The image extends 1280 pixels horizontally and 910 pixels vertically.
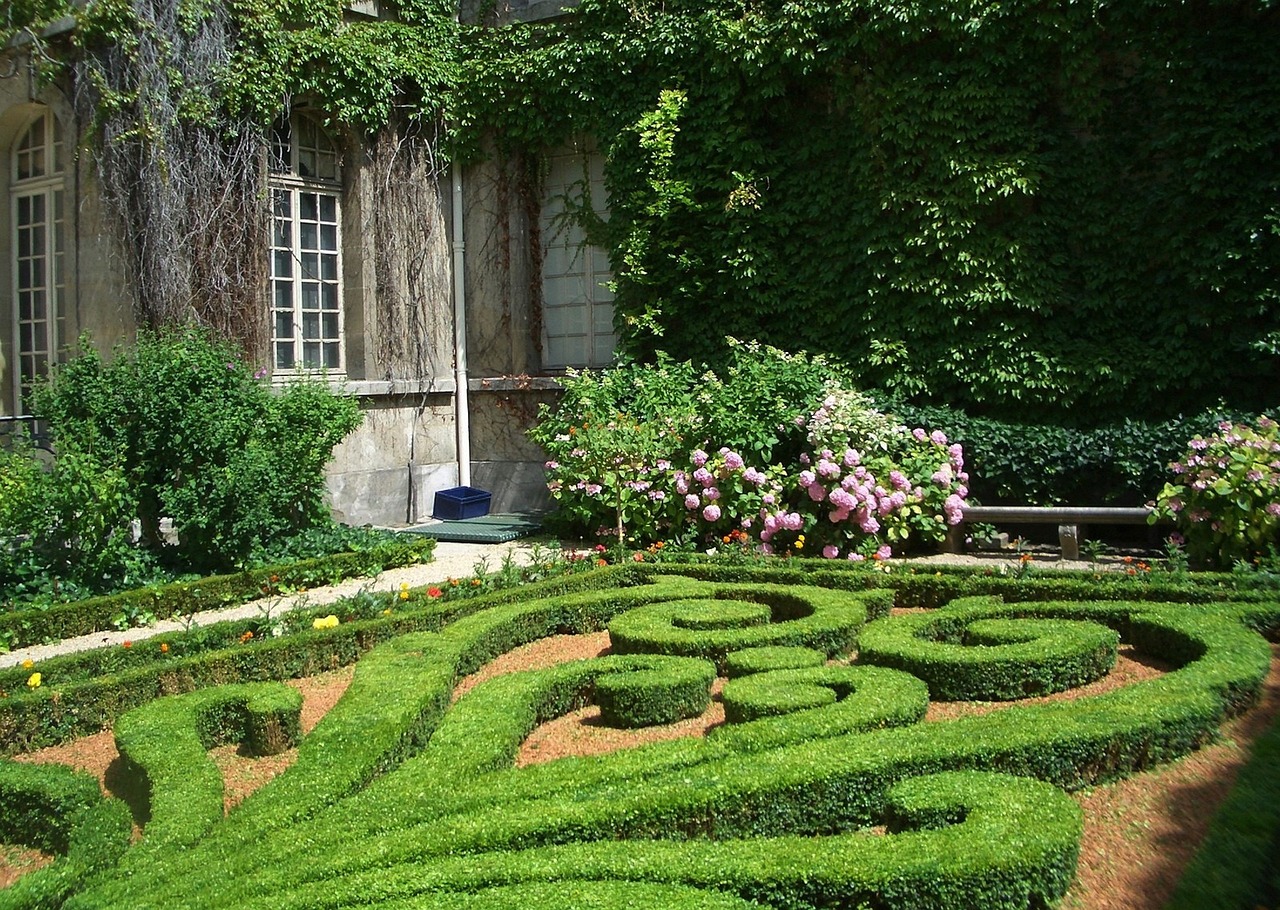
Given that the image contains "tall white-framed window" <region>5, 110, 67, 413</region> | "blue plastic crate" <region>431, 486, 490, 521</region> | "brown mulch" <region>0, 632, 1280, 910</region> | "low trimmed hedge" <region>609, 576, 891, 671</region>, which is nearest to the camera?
"brown mulch" <region>0, 632, 1280, 910</region>

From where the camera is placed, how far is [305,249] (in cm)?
1121

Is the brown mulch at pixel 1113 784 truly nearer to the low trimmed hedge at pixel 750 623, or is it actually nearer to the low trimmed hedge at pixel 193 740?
the low trimmed hedge at pixel 193 740

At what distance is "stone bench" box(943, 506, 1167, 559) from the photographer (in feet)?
26.3

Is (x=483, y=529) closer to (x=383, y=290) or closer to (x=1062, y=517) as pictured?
(x=383, y=290)

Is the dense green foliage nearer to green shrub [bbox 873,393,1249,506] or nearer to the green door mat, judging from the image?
green shrub [bbox 873,393,1249,506]

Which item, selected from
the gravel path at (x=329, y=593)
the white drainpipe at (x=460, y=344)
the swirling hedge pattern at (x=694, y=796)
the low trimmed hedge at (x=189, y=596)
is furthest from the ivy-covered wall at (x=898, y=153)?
the swirling hedge pattern at (x=694, y=796)

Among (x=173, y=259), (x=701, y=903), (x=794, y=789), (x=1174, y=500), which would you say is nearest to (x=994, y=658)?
(x=794, y=789)

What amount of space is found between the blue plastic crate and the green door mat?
0.10m

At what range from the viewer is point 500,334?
12094mm

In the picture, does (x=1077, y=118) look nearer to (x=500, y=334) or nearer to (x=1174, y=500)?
(x=1174, y=500)

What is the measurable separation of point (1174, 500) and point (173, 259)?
7.99m

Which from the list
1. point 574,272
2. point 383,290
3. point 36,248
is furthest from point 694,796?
point 36,248

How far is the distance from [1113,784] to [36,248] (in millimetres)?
10754

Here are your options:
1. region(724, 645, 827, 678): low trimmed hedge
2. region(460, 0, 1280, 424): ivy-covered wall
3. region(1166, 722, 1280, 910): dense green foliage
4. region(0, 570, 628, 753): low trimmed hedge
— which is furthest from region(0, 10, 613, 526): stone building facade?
region(1166, 722, 1280, 910): dense green foliage
